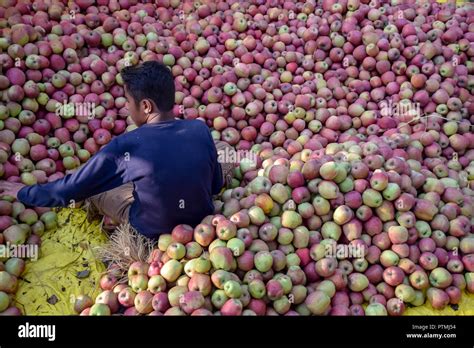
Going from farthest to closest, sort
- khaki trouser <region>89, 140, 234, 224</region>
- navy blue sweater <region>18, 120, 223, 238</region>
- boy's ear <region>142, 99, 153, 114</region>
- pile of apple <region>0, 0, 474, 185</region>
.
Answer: pile of apple <region>0, 0, 474, 185</region> → khaki trouser <region>89, 140, 234, 224</region> → boy's ear <region>142, 99, 153, 114</region> → navy blue sweater <region>18, 120, 223, 238</region>

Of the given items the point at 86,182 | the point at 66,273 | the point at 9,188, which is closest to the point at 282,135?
the point at 86,182

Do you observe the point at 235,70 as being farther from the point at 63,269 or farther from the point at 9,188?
the point at 63,269

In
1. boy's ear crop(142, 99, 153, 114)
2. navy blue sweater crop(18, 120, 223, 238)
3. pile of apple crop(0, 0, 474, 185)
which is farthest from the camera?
pile of apple crop(0, 0, 474, 185)

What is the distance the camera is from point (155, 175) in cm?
271

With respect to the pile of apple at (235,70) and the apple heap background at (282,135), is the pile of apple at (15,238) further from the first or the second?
the pile of apple at (235,70)

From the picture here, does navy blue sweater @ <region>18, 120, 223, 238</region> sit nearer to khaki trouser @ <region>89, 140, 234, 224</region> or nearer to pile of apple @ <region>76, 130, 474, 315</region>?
pile of apple @ <region>76, 130, 474, 315</region>

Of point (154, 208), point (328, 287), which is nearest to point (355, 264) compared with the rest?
point (328, 287)

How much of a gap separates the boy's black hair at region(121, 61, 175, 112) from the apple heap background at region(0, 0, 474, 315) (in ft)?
2.57

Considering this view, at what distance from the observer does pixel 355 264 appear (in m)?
2.88

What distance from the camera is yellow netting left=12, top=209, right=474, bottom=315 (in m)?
2.84

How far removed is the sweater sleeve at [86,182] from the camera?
271 centimetres

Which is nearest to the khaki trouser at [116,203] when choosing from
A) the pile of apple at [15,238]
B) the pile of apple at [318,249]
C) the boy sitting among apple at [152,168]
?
the boy sitting among apple at [152,168]

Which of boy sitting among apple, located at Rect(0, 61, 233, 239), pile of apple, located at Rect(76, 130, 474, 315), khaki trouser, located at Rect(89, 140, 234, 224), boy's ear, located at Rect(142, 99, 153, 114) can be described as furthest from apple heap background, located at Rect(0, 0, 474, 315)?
boy's ear, located at Rect(142, 99, 153, 114)

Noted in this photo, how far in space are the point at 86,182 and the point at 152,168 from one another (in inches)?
15.8
